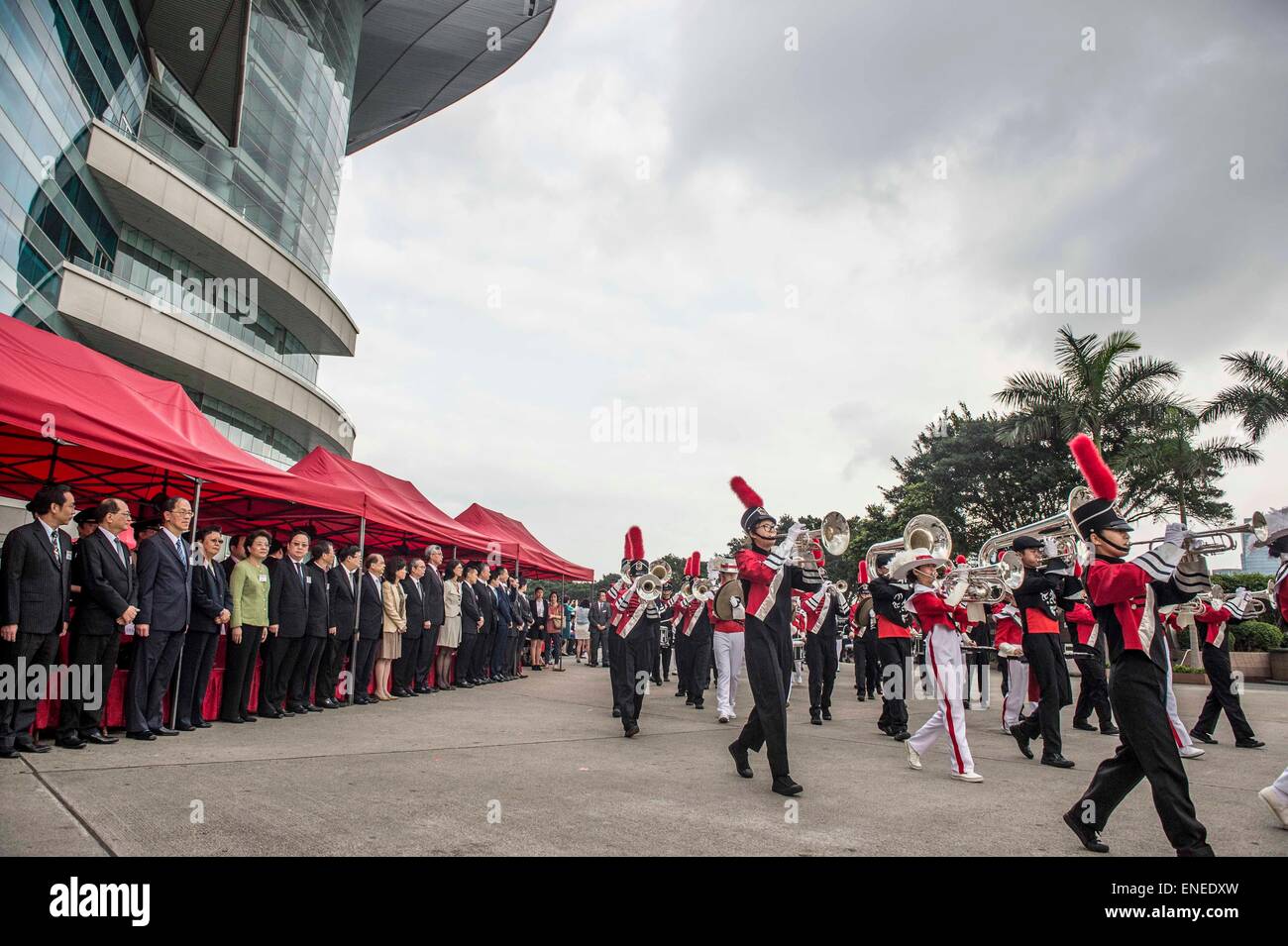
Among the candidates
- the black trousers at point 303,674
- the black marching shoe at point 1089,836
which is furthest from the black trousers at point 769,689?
the black trousers at point 303,674

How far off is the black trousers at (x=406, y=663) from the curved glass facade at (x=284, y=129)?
24530 millimetres

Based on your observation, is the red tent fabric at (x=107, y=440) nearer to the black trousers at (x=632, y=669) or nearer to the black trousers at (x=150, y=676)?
the black trousers at (x=150, y=676)

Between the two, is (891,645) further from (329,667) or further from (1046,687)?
(329,667)

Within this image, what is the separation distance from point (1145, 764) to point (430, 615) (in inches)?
407

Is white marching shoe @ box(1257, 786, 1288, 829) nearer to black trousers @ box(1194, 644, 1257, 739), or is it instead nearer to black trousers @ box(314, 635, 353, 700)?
black trousers @ box(1194, 644, 1257, 739)

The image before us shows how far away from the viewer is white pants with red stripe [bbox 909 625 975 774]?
248 inches

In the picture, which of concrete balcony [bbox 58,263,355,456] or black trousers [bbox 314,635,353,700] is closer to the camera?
black trousers [bbox 314,635,353,700]

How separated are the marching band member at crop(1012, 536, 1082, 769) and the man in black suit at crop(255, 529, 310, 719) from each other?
7.95 m

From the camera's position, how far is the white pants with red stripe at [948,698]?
6293 mm

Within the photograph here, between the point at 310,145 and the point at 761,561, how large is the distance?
1524 inches

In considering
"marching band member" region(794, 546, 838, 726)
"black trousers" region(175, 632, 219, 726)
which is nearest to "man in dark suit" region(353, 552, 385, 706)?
"black trousers" region(175, 632, 219, 726)

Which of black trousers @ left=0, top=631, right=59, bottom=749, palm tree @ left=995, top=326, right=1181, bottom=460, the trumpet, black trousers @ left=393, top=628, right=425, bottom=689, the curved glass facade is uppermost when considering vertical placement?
the curved glass facade

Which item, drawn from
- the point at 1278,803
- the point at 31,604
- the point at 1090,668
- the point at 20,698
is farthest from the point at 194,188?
the point at 1278,803
